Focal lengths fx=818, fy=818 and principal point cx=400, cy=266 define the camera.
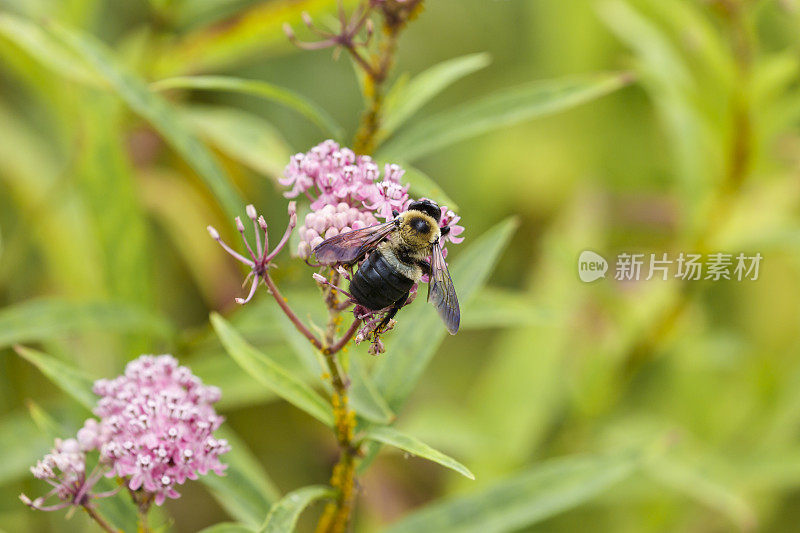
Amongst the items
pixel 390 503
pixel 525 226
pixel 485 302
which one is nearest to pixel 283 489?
pixel 390 503

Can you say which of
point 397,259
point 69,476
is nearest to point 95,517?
point 69,476

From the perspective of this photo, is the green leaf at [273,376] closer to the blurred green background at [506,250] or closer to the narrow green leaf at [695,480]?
the blurred green background at [506,250]

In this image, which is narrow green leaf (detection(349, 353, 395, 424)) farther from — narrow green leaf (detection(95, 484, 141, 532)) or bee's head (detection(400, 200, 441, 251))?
narrow green leaf (detection(95, 484, 141, 532))

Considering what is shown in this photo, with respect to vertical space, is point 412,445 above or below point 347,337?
below

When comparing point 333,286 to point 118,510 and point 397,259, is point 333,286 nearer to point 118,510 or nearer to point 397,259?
point 397,259

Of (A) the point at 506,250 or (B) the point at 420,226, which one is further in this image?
(A) the point at 506,250
